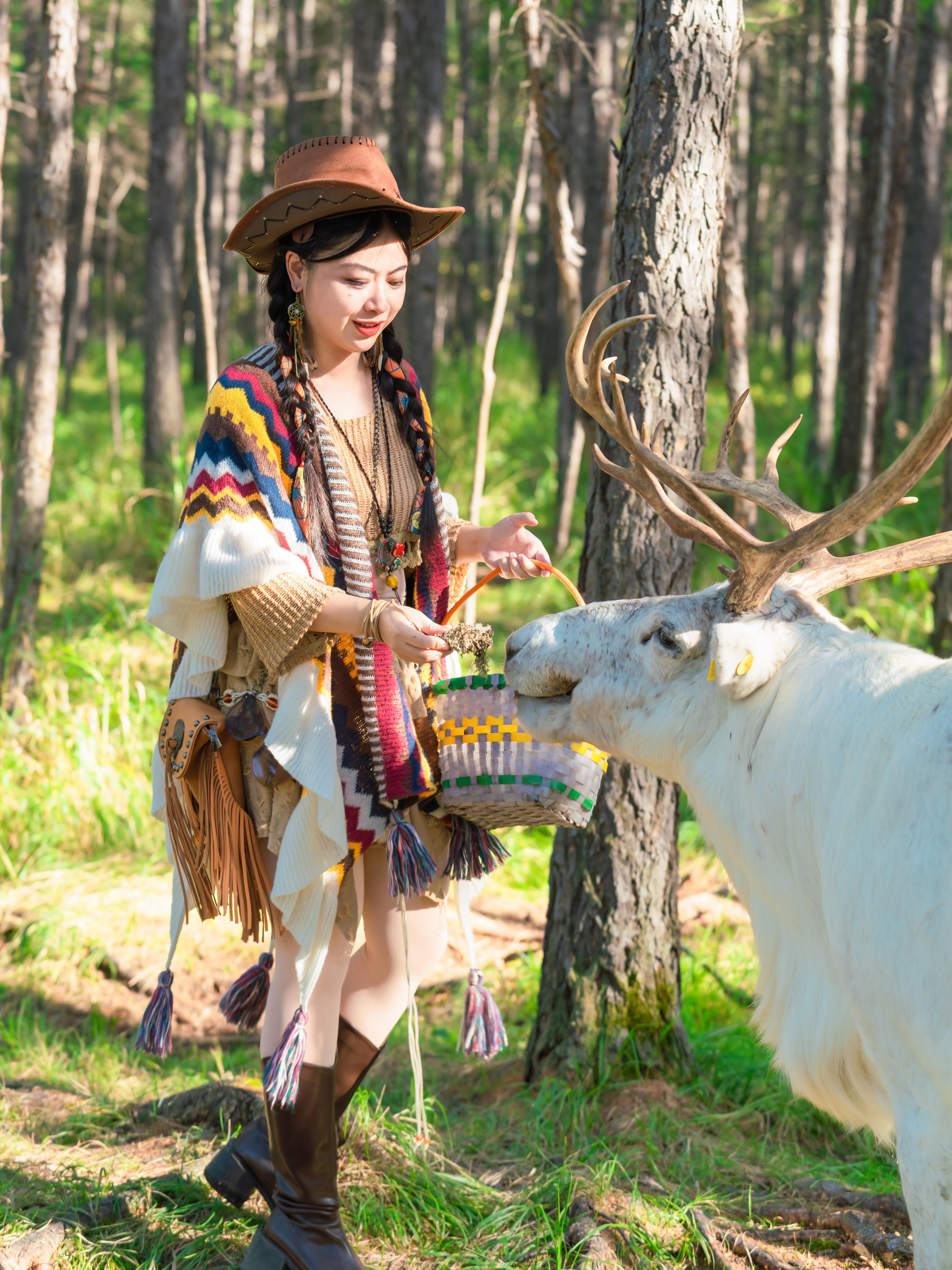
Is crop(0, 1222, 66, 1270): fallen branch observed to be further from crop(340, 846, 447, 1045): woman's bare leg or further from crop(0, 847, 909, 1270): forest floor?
crop(340, 846, 447, 1045): woman's bare leg

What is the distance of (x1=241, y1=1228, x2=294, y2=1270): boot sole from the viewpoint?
7.59 ft

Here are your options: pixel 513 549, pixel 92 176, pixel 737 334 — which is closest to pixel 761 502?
pixel 513 549

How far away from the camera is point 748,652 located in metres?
2.01

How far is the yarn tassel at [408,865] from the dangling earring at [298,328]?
104cm

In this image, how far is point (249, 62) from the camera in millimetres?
15117

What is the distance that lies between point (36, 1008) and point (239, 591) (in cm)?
280

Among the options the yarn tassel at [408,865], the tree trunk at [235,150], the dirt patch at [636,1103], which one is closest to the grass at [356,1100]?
the dirt patch at [636,1103]

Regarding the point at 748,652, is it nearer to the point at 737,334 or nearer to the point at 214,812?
the point at 214,812

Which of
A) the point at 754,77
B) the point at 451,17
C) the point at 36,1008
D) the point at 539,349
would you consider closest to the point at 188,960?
the point at 36,1008

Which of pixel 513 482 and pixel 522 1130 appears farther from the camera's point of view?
pixel 513 482

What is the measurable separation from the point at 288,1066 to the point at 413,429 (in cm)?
143

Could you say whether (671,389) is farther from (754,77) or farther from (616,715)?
(754,77)

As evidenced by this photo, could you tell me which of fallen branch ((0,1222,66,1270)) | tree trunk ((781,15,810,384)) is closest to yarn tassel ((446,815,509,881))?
fallen branch ((0,1222,66,1270))

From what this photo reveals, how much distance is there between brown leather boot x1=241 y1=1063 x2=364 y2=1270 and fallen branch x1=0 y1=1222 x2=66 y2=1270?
45 centimetres
